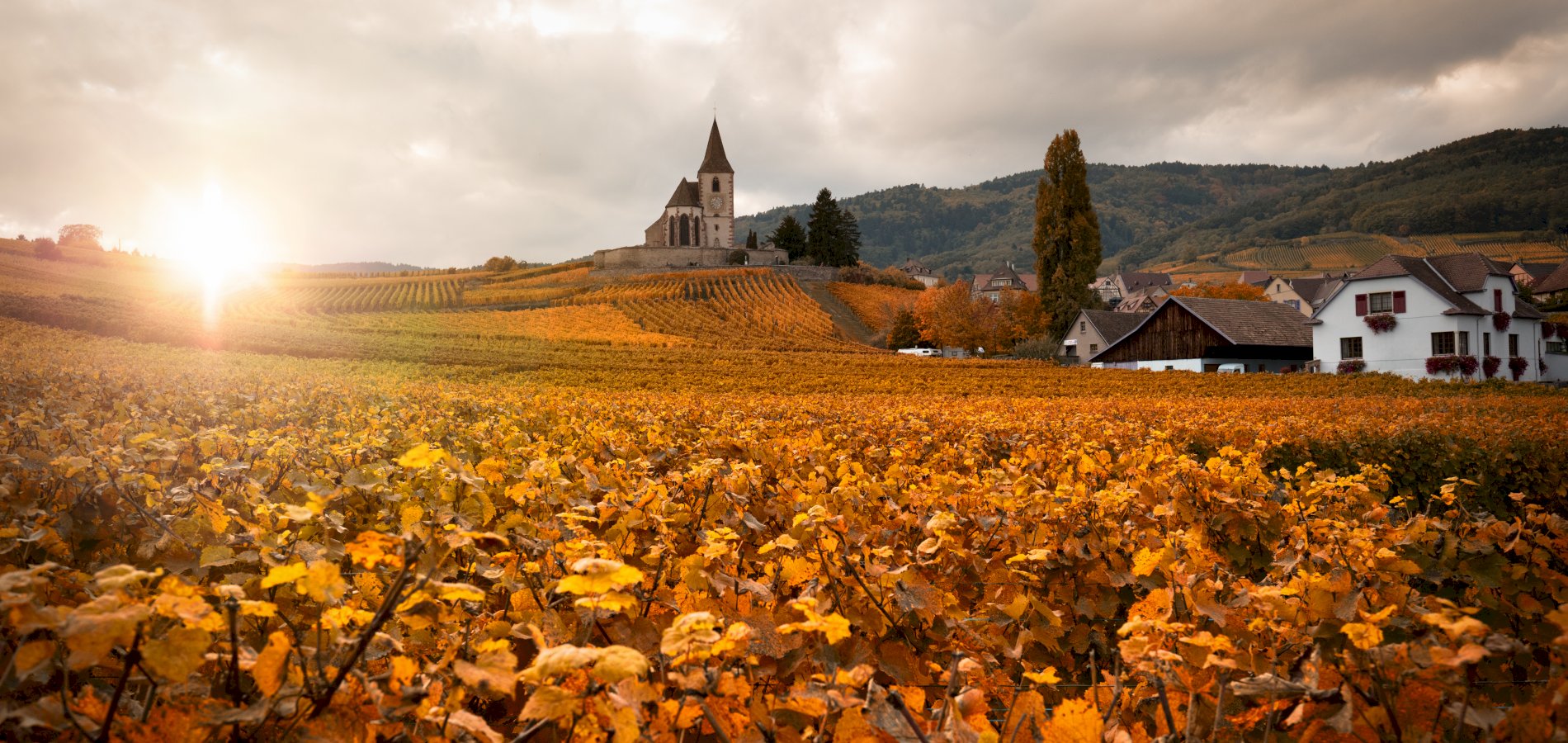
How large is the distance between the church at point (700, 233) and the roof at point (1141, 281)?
66.9m

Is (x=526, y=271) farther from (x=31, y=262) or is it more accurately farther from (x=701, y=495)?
(x=701, y=495)

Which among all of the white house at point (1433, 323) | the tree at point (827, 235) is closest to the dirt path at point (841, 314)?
the tree at point (827, 235)

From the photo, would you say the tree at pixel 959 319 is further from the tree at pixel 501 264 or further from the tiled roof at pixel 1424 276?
the tree at pixel 501 264

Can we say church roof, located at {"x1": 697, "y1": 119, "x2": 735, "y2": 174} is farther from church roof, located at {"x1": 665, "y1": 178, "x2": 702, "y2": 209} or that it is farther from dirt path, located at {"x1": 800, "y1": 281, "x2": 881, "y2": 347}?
dirt path, located at {"x1": 800, "y1": 281, "x2": 881, "y2": 347}

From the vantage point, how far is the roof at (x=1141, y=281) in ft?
400

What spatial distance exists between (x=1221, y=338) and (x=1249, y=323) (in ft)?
11.2

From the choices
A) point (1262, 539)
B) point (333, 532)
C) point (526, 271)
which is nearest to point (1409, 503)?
point (1262, 539)

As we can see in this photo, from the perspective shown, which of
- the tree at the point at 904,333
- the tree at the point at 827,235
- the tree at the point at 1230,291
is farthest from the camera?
the tree at the point at 827,235

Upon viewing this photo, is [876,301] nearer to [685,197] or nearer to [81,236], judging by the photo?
[685,197]

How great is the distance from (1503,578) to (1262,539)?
90 cm

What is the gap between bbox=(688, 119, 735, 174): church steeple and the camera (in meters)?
97.0

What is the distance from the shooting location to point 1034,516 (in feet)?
11.1

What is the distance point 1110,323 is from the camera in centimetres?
5247

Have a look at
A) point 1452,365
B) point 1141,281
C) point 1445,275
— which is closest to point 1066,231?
point 1445,275
